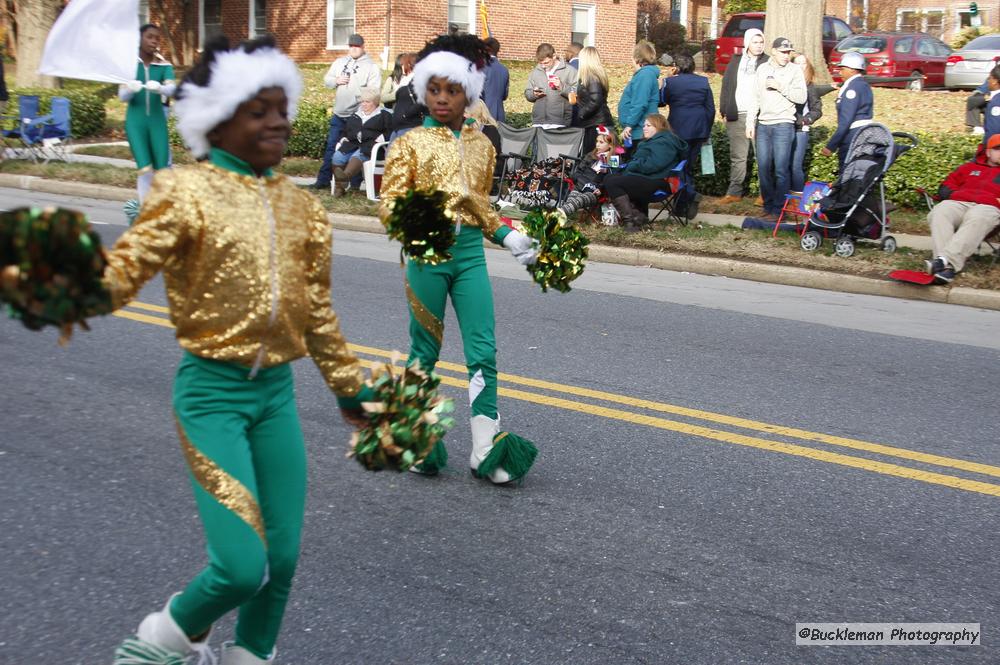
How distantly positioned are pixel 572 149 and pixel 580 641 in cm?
1166

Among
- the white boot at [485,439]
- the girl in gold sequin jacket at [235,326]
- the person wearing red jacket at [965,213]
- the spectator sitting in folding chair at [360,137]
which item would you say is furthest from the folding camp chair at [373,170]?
the girl in gold sequin jacket at [235,326]

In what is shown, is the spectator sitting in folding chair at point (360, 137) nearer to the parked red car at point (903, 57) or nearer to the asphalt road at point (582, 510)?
the asphalt road at point (582, 510)

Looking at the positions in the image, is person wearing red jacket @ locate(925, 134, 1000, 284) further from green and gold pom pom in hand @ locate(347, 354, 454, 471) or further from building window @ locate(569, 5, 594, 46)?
building window @ locate(569, 5, 594, 46)

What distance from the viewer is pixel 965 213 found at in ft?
36.4

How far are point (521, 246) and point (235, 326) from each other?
2.46 m

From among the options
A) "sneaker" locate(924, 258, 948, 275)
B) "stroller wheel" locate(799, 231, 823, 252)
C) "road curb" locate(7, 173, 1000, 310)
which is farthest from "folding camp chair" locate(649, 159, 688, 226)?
"sneaker" locate(924, 258, 948, 275)

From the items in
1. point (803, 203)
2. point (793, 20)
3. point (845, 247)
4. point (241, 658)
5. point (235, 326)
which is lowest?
point (241, 658)

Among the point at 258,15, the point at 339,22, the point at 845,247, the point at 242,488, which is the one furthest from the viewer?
the point at 258,15

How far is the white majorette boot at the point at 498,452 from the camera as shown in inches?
219

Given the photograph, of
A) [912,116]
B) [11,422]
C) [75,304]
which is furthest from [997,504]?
[912,116]

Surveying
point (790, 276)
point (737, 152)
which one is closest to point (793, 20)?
point (737, 152)

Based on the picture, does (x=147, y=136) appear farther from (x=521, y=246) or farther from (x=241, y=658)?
(x=241, y=658)

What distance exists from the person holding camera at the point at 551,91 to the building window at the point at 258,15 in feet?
67.5

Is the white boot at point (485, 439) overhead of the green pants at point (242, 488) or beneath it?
beneath
